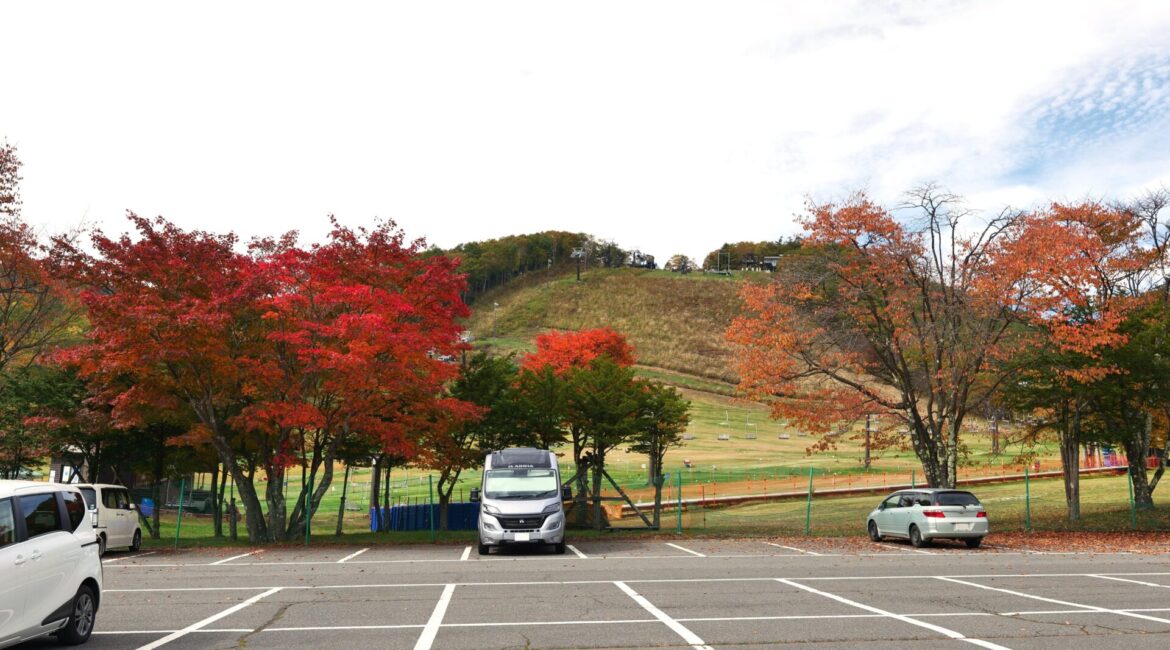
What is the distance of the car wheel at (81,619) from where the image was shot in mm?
8644

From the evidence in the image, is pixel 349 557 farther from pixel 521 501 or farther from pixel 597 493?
pixel 597 493

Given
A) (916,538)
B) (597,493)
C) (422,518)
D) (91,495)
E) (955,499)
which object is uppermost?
(91,495)

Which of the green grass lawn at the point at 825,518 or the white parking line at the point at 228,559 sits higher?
the white parking line at the point at 228,559

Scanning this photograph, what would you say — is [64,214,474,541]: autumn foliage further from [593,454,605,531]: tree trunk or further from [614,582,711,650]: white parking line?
[614,582,711,650]: white parking line

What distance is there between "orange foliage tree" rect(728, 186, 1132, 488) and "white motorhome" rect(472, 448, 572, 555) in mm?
7685

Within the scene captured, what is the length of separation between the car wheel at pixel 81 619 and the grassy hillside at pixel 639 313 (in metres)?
114

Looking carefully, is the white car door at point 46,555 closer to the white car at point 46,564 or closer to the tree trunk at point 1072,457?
the white car at point 46,564

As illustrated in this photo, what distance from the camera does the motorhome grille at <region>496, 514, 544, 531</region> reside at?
2064cm

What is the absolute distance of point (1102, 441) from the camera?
30.7 meters

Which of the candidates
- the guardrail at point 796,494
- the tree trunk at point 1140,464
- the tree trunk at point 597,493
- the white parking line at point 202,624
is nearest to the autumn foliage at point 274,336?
the tree trunk at point 597,493

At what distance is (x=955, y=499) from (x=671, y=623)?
14788 mm

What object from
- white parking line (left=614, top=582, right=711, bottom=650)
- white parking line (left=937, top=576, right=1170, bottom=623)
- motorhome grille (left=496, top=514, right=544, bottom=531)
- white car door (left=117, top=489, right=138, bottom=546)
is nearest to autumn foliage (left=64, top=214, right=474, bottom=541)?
white car door (left=117, top=489, right=138, bottom=546)

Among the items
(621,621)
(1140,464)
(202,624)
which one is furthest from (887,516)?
(202,624)

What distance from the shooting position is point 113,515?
2203 centimetres
